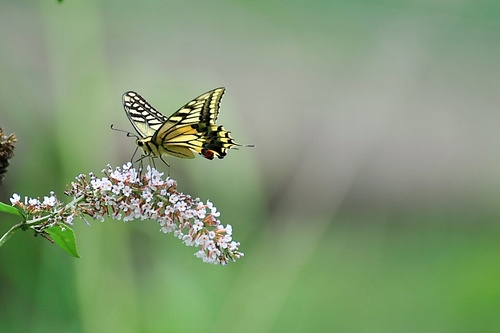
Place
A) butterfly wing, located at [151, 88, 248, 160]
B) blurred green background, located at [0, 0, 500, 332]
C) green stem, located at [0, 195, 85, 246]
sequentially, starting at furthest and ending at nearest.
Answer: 1. blurred green background, located at [0, 0, 500, 332]
2. butterfly wing, located at [151, 88, 248, 160]
3. green stem, located at [0, 195, 85, 246]

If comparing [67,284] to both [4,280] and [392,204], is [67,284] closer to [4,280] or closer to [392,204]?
[4,280]

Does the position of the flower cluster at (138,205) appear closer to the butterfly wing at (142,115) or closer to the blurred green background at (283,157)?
the butterfly wing at (142,115)

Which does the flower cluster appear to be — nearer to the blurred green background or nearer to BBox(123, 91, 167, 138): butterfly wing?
BBox(123, 91, 167, 138): butterfly wing

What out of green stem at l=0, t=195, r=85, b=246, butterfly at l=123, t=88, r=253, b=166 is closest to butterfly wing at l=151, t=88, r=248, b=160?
butterfly at l=123, t=88, r=253, b=166

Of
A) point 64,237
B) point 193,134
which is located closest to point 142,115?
point 193,134

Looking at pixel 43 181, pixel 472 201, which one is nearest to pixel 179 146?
pixel 43 181

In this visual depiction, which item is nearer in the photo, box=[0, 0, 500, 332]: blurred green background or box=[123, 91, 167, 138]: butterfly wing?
box=[123, 91, 167, 138]: butterfly wing
